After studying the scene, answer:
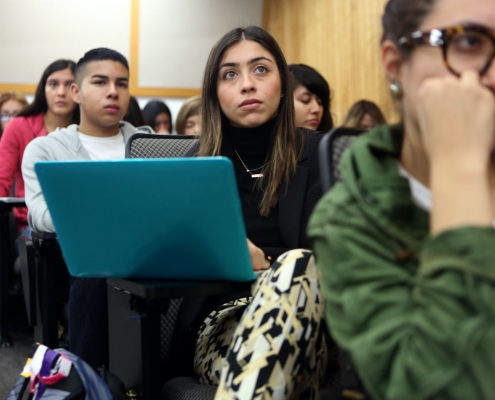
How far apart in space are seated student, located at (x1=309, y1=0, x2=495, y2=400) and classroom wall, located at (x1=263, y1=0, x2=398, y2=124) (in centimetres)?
333

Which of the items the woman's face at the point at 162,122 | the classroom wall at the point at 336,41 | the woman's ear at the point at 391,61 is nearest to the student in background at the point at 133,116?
the woman's face at the point at 162,122

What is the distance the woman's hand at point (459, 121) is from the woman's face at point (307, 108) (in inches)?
81.2

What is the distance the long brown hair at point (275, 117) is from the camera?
Result: 1812 mm

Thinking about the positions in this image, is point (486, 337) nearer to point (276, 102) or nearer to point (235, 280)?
point (235, 280)

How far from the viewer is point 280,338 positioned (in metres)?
1.18

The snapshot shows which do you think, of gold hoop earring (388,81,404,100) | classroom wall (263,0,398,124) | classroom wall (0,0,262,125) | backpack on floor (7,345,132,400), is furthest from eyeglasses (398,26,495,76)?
classroom wall (0,0,262,125)

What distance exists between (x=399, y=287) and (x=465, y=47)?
312 mm

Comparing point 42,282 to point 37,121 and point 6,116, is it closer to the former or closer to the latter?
point 37,121

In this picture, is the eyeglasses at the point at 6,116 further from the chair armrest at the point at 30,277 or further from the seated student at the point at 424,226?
the seated student at the point at 424,226

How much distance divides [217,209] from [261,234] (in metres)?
0.57

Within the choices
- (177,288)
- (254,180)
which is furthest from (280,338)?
(254,180)

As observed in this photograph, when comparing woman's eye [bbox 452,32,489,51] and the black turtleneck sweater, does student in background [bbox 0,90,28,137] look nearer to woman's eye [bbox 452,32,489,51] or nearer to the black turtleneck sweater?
the black turtleneck sweater

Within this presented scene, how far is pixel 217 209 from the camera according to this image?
1.19 meters

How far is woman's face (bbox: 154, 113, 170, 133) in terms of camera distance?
4512mm
